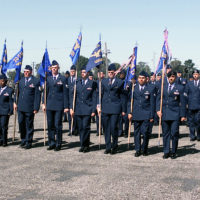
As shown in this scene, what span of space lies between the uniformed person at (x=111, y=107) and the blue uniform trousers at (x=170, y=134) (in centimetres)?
122

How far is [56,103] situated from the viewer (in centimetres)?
892

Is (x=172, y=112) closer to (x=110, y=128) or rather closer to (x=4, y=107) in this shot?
(x=110, y=128)

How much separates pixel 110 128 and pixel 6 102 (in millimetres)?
3180

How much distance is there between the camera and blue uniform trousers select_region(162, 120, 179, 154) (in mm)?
7934

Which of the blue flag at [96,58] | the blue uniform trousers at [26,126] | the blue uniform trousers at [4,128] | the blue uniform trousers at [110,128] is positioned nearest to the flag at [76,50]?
the blue flag at [96,58]

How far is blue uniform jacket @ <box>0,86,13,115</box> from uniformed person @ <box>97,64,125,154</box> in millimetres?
2742

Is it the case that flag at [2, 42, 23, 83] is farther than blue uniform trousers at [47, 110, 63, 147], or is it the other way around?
flag at [2, 42, 23, 83]

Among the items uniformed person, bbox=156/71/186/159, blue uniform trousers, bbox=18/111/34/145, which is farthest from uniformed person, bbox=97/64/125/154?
blue uniform trousers, bbox=18/111/34/145

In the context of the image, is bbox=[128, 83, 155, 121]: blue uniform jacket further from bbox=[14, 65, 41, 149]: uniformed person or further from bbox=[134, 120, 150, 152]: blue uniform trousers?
bbox=[14, 65, 41, 149]: uniformed person

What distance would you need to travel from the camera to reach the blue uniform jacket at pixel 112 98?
852 centimetres

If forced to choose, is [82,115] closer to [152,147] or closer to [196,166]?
[152,147]

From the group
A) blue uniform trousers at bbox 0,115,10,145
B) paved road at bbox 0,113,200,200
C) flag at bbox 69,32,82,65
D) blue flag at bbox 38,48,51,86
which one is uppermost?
flag at bbox 69,32,82,65

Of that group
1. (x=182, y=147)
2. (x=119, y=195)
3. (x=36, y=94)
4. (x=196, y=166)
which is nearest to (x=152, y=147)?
(x=182, y=147)

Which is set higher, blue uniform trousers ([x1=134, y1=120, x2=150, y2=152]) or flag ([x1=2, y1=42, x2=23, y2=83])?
A: flag ([x1=2, y1=42, x2=23, y2=83])
